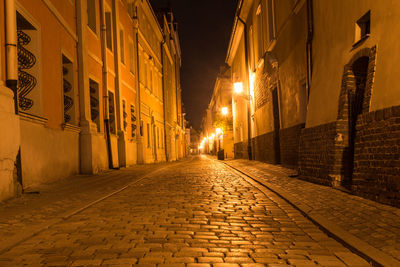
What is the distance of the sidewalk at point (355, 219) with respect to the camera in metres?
3.57

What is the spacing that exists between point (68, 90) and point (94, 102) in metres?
2.63

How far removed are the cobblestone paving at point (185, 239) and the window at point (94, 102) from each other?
27.5 feet

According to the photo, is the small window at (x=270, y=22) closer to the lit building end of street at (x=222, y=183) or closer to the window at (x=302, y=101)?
the lit building end of street at (x=222, y=183)

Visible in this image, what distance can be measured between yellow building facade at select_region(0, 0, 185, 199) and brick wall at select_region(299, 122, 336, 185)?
6.64 meters

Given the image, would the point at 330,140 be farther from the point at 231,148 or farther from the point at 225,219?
the point at 231,148

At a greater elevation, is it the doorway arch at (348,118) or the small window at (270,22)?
the small window at (270,22)

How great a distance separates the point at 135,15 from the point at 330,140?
17884 mm

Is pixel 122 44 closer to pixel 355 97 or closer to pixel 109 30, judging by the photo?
pixel 109 30

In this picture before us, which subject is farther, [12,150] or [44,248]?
[12,150]

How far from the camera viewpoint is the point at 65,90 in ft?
39.3

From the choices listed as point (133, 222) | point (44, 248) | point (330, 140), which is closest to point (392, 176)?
point (330, 140)

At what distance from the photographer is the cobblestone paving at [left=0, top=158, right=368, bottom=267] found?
3467 mm

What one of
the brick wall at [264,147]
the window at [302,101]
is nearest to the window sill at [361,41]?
the window at [302,101]

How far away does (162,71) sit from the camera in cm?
3422
